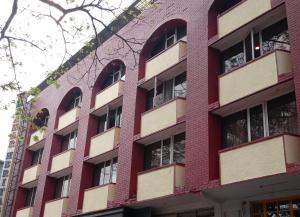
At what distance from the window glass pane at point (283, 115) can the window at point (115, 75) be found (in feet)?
32.5

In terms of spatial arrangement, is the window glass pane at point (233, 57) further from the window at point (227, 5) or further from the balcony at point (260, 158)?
the balcony at point (260, 158)

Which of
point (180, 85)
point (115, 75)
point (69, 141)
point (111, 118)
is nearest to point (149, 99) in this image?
point (180, 85)

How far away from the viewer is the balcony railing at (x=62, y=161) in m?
23.2

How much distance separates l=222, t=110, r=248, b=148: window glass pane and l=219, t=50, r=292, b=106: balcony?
0.73 m

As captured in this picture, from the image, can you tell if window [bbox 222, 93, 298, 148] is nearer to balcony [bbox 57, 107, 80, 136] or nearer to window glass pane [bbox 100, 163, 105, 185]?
window glass pane [bbox 100, 163, 105, 185]

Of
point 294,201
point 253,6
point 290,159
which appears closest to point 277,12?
point 253,6

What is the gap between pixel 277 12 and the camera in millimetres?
14234

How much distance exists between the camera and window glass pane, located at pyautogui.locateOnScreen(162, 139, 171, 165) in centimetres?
1750

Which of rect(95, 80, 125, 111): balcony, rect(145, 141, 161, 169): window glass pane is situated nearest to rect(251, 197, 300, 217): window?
rect(145, 141, 161, 169): window glass pane

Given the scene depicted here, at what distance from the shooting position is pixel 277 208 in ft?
42.1

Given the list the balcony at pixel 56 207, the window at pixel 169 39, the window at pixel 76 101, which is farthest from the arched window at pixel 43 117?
the window at pixel 169 39

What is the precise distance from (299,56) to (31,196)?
20619 mm

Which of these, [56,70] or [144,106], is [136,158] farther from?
[56,70]

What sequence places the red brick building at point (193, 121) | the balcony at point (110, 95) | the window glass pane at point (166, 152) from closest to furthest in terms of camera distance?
the red brick building at point (193, 121) < the window glass pane at point (166, 152) < the balcony at point (110, 95)
